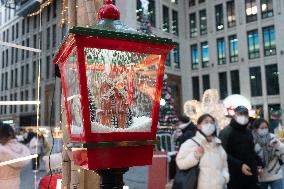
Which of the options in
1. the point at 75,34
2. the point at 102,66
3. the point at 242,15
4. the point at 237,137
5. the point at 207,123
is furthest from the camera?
the point at 242,15

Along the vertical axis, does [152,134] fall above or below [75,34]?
below

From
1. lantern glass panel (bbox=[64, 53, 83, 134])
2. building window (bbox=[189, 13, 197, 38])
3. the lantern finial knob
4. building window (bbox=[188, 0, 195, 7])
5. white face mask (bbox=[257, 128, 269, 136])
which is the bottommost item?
white face mask (bbox=[257, 128, 269, 136])

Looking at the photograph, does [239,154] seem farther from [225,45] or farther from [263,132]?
[225,45]

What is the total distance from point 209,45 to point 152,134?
105 ft

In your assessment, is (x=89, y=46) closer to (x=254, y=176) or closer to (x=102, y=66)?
(x=102, y=66)

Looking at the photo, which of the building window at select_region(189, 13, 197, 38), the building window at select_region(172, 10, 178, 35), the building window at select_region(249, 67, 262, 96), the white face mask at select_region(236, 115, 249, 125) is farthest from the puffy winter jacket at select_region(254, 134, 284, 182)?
the building window at select_region(189, 13, 197, 38)

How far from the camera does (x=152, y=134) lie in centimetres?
166

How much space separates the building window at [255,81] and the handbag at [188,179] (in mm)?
26822

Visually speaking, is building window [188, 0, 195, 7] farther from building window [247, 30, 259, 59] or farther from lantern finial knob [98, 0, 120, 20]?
lantern finial knob [98, 0, 120, 20]

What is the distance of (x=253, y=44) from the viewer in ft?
98.8

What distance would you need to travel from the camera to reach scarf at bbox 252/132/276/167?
5398mm

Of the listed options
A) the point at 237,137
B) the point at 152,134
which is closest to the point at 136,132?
the point at 152,134

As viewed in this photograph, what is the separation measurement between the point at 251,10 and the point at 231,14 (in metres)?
1.97

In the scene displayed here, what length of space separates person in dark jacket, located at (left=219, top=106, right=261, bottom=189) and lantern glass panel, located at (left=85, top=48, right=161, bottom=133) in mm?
3314
